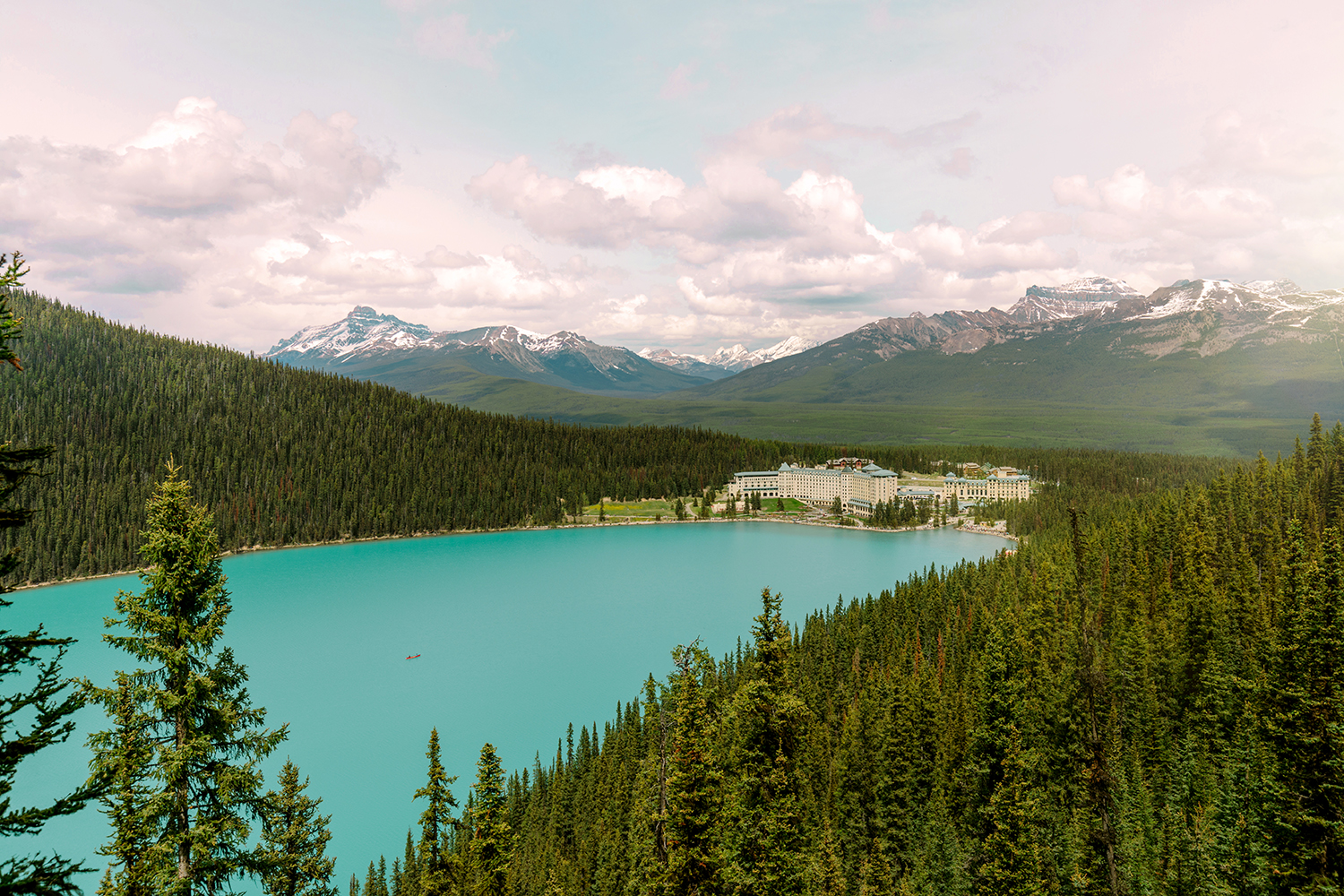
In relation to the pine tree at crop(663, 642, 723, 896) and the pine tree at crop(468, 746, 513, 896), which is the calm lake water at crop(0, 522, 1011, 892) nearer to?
the pine tree at crop(468, 746, 513, 896)

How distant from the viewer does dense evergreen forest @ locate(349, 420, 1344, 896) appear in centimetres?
1712

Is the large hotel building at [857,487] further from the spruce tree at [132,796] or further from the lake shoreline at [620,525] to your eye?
the spruce tree at [132,796]

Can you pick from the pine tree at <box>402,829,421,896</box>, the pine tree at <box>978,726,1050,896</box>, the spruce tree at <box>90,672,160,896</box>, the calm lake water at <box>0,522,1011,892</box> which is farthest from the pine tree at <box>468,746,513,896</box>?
the calm lake water at <box>0,522,1011,892</box>

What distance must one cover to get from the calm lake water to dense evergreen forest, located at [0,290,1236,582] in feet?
34.0

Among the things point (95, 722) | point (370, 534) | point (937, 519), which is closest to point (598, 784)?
point (95, 722)

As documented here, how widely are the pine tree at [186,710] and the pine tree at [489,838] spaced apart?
602cm

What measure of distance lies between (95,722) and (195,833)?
62.3 m

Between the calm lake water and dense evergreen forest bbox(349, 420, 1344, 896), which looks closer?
dense evergreen forest bbox(349, 420, 1344, 896)

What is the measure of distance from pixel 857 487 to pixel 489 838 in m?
174

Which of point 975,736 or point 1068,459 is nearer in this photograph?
point 975,736

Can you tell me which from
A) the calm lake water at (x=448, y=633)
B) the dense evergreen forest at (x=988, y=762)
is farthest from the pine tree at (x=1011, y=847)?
the calm lake water at (x=448, y=633)

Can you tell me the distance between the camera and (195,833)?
1111cm

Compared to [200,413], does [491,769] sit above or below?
below

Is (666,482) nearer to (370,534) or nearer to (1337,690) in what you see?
(370,534)
